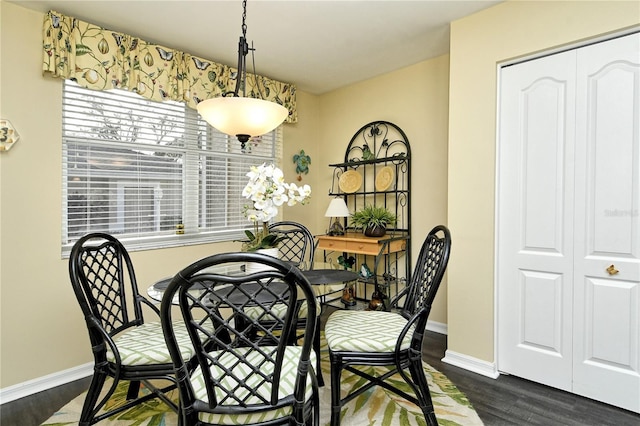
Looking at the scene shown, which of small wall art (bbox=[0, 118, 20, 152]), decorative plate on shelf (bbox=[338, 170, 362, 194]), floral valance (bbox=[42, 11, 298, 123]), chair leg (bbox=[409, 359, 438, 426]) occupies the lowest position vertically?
chair leg (bbox=[409, 359, 438, 426])

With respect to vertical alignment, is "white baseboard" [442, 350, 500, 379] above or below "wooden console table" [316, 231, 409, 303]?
below

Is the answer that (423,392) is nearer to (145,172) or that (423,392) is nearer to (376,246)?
(376,246)

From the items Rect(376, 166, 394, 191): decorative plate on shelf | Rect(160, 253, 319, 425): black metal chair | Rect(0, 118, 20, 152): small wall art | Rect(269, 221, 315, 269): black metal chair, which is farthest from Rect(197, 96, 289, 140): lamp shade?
Rect(376, 166, 394, 191): decorative plate on shelf

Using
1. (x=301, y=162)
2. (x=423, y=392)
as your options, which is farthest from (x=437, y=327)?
(x=301, y=162)

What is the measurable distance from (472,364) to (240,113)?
2334 millimetres

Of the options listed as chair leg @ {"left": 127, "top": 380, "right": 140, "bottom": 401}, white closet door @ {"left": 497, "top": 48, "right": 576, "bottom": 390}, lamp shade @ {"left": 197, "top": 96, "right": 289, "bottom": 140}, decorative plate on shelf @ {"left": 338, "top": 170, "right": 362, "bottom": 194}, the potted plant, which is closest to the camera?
lamp shade @ {"left": 197, "top": 96, "right": 289, "bottom": 140}

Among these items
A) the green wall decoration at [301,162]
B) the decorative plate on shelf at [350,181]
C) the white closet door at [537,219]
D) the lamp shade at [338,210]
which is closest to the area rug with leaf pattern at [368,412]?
the white closet door at [537,219]

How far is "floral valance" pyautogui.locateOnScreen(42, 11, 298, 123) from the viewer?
7.99 feet

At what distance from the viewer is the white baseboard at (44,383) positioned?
2271mm

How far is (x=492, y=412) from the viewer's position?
2.05 metres

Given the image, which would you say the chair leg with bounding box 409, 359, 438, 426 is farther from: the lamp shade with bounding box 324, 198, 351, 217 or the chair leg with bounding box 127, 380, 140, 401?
the lamp shade with bounding box 324, 198, 351, 217

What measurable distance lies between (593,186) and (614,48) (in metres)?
0.79

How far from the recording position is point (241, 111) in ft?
6.46

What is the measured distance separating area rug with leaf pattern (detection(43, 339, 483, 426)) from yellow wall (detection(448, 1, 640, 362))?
56 cm
